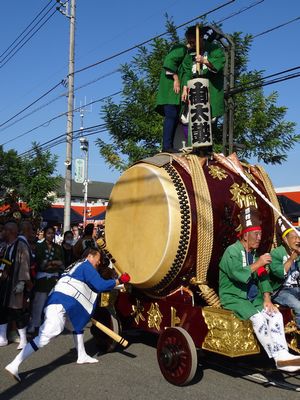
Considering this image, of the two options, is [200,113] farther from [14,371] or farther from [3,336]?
[3,336]

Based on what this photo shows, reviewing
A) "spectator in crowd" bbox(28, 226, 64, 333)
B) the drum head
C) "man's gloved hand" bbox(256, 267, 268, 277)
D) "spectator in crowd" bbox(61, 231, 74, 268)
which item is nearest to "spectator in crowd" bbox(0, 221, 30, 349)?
"spectator in crowd" bbox(28, 226, 64, 333)

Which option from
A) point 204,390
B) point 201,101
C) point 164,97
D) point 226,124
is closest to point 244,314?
point 204,390

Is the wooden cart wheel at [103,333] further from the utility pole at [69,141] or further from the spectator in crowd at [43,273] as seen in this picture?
the utility pole at [69,141]

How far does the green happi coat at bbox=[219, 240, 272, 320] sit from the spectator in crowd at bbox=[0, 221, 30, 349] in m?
2.56

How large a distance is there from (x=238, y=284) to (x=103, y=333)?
1.96 metres

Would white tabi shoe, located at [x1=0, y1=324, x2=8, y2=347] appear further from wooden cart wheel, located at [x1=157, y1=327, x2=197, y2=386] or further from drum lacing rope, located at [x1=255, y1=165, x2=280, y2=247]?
drum lacing rope, located at [x1=255, y1=165, x2=280, y2=247]

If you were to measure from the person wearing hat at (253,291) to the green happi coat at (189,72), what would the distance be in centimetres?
173

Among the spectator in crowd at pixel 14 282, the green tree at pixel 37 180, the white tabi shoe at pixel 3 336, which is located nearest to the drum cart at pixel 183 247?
the spectator in crowd at pixel 14 282

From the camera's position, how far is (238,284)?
4.33m

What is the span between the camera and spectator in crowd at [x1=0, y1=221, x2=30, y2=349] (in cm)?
571

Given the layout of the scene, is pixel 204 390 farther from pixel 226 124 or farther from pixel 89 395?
pixel 226 124

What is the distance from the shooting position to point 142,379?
4.50 metres

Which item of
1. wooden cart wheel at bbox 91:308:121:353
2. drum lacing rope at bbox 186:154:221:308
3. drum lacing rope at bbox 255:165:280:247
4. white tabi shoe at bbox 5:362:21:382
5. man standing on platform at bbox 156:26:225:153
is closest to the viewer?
white tabi shoe at bbox 5:362:21:382

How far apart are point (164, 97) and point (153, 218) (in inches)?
71.0
